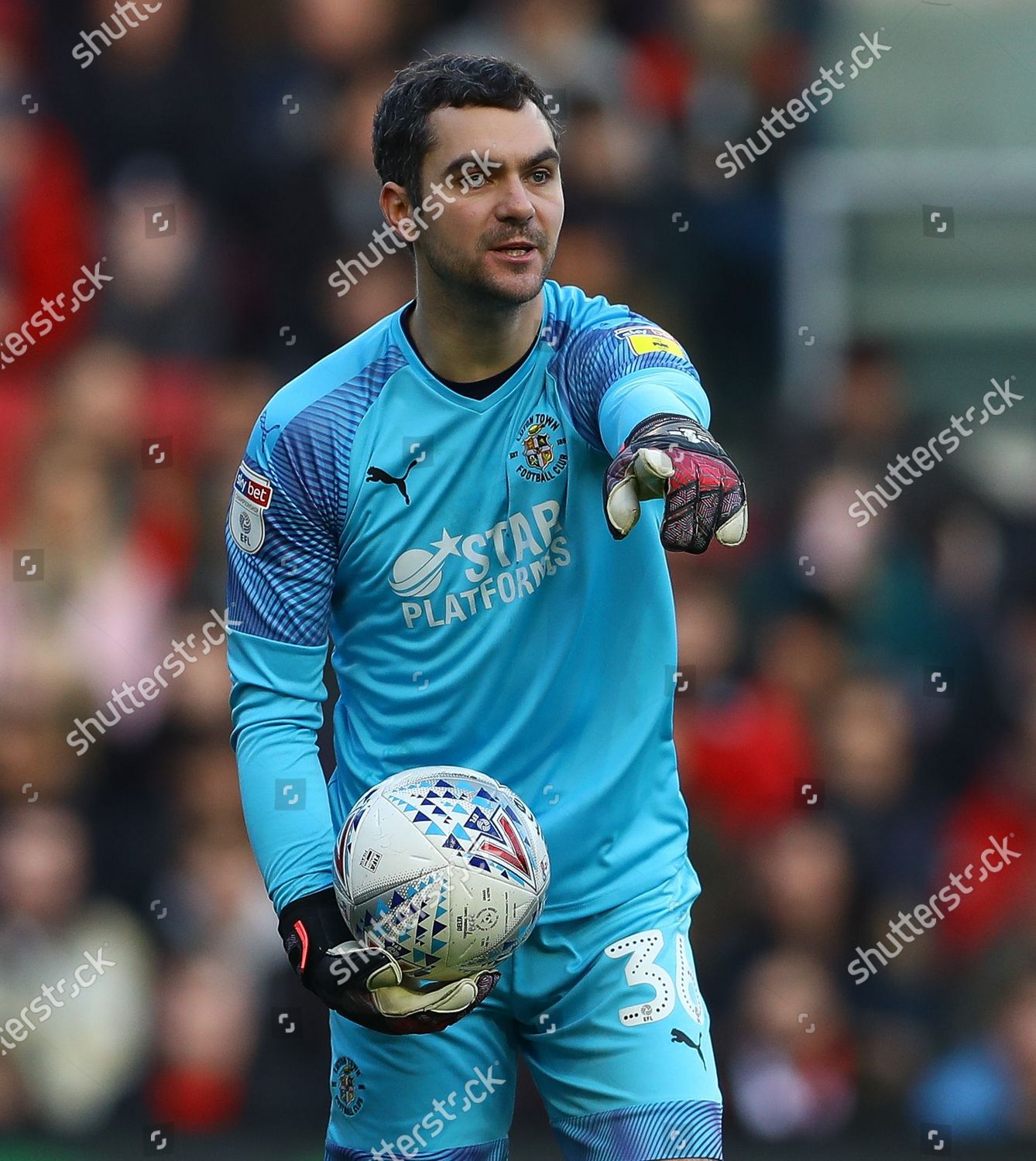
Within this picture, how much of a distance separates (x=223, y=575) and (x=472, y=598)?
341cm

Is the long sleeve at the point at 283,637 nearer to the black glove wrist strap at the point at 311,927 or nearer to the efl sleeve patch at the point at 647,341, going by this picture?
the black glove wrist strap at the point at 311,927

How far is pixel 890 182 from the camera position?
24.7 ft

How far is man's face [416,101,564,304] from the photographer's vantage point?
3.36 meters

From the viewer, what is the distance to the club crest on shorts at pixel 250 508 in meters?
3.51

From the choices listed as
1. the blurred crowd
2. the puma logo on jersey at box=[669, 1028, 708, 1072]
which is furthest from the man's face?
the blurred crowd

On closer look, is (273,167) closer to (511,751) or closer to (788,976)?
(788,976)

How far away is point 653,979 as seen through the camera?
11.2 feet

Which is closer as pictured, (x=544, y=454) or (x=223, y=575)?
(x=544, y=454)

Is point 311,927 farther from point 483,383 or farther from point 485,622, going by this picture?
point 483,383

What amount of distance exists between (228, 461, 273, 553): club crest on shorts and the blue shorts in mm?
873

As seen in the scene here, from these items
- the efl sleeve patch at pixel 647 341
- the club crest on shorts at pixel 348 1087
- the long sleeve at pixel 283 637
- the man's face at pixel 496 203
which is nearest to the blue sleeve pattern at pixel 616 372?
the efl sleeve patch at pixel 647 341

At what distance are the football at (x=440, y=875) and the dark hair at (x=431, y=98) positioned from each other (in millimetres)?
1127

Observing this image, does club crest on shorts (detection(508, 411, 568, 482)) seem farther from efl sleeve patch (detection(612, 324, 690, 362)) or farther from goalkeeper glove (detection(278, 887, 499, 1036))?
goalkeeper glove (detection(278, 887, 499, 1036))

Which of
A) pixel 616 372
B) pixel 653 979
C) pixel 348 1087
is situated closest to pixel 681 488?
pixel 616 372
